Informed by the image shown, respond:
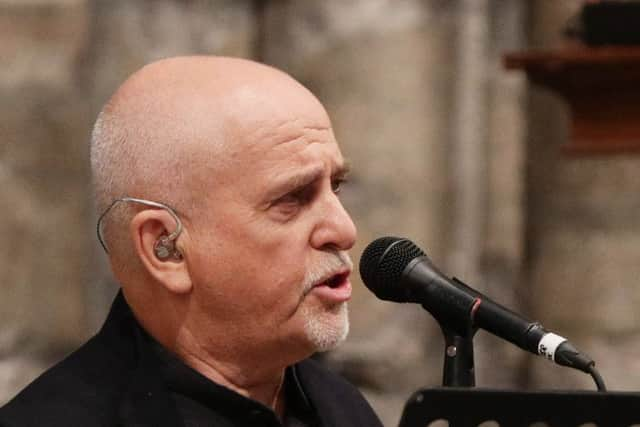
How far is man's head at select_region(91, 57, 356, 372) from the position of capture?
7.45 feet

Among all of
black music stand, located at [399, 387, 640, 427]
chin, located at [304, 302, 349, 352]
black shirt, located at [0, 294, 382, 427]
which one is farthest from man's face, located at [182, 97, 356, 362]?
black music stand, located at [399, 387, 640, 427]

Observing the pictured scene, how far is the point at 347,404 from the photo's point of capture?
102 inches

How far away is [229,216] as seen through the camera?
7.47 feet

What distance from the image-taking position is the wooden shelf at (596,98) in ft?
11.7

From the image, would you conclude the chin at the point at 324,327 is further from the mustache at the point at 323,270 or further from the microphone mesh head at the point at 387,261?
the microphone mesh head at the point at 387,261

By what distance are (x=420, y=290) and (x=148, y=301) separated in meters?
0.48

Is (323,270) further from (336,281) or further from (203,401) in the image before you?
(203,401)

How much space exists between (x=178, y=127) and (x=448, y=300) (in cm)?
52

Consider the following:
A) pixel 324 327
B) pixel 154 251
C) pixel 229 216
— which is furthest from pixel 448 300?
pixel 154 251

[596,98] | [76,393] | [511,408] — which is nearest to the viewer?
[511,408]

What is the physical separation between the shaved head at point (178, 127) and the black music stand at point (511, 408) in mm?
637

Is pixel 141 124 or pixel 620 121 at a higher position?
pixel 141 124

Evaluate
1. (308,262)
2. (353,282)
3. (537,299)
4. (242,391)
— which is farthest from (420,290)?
(537,299)

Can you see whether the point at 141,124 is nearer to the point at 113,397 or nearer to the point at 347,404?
the point at 113,397
